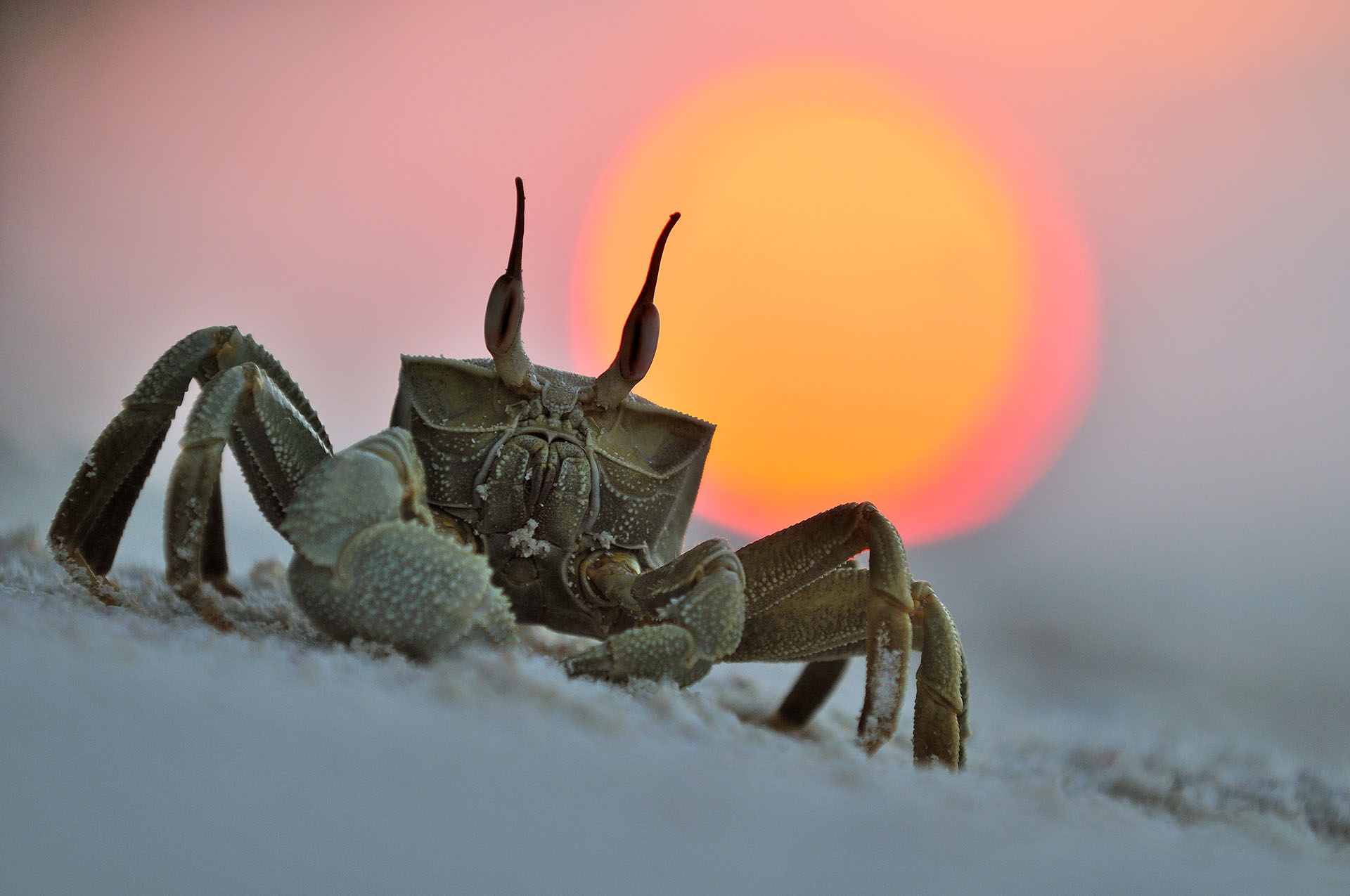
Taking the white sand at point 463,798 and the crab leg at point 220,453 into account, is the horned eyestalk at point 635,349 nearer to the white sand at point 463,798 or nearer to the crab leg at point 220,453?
the crab leg at point 220,453

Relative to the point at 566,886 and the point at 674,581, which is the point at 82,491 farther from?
the point at 566,886

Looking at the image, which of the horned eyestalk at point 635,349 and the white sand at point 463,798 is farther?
the horned eyestalk at point 635,349

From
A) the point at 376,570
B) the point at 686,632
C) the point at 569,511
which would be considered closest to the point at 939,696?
the point at 686,632

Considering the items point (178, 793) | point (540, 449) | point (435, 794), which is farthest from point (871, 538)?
point (178, 793)

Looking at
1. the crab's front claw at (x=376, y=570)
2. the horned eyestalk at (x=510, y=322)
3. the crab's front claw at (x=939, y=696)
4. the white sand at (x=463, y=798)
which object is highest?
the horned eyestalk at (x=510, y=322)

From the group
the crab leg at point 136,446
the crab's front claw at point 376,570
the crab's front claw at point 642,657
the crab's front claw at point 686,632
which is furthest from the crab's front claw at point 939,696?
the crab leg at point 136,446

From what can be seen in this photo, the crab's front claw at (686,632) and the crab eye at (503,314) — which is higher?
the crab eye at (503,314)

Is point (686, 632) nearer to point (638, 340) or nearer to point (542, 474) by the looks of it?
point (542, 474)
